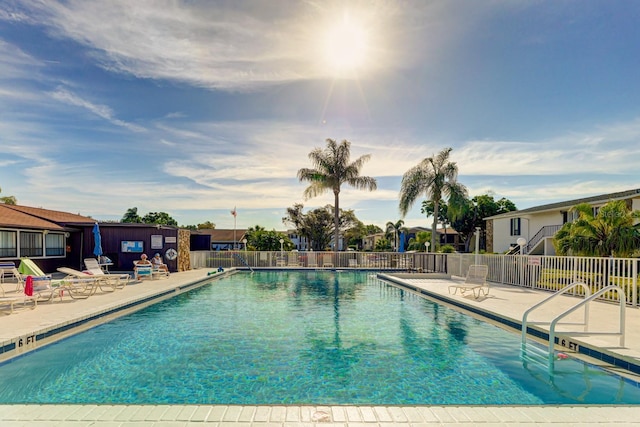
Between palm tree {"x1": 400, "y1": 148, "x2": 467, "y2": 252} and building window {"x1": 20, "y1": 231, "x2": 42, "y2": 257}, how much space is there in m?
19.8

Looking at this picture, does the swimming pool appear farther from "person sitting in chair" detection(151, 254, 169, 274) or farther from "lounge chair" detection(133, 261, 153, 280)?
"person sitting in chair" detection(151, 254, 169, 274)

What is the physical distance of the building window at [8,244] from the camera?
14059mm

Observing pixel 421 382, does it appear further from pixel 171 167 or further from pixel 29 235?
pixel 171 167

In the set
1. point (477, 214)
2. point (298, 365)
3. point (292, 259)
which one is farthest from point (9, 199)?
point (477, 214)

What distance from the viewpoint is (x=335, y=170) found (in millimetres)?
26094

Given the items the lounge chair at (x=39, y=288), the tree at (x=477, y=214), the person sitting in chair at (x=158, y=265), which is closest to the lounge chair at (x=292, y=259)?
the person sitting in chair at (x=158, y=265)

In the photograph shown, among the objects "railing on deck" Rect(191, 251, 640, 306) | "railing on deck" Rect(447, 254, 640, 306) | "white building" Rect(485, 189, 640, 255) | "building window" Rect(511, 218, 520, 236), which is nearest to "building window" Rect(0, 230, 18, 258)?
"railing on deck" Rect(191, 251, 640, 306)

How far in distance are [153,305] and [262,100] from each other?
907 cm

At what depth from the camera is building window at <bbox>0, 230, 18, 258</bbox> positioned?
46.1ft

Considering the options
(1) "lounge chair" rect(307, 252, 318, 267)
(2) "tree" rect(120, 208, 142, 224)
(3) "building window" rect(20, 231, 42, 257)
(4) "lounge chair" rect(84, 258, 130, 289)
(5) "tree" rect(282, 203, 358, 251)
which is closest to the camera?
(4) "lounge chair" rect(84, 258, 130, 289)

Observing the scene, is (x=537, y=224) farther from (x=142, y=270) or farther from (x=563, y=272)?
(x=142, y=270)

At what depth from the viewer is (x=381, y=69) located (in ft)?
43.7

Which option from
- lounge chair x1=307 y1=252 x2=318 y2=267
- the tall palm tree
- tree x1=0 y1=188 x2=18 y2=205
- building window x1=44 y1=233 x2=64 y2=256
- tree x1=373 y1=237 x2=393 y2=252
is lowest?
tree x1=373 y1=237 x2=393 y2=252

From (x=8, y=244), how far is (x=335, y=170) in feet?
59.9
